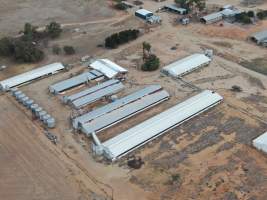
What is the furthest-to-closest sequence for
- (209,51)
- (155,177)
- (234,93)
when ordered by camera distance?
(209,51), (234,93), (155,177)

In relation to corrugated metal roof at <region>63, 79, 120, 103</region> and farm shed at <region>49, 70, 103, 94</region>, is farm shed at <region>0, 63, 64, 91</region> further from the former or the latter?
corrugated metal roof at <region>63, 79, 120, 103</region>

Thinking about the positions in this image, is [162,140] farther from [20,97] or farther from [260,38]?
[260,38]

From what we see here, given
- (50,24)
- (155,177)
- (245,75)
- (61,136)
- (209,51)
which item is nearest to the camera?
(155,177)

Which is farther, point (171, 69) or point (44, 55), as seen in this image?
point (44, 55)

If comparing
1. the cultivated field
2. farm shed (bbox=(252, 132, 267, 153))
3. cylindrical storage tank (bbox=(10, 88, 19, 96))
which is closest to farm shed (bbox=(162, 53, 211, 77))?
the cultivated field

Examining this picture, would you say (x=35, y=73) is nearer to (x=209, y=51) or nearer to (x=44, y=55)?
(x=44, y=55)

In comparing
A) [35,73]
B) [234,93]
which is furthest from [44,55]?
[234,93]

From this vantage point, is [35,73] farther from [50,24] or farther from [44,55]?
[50,24]

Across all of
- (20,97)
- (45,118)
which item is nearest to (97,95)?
(45,118)
